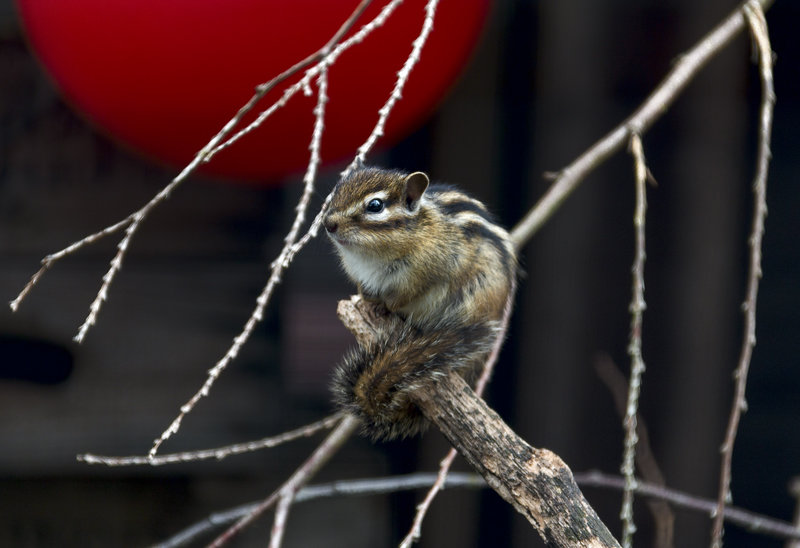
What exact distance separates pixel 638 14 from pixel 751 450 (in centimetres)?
103

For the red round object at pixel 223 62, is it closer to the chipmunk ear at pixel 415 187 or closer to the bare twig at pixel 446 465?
the chipmunk ear at pixel 415 187

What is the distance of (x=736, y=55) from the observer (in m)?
2.05

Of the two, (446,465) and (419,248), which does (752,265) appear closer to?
(446,465)

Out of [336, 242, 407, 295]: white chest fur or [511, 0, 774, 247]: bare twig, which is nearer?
[511, 0, 774, 247]: bare twig

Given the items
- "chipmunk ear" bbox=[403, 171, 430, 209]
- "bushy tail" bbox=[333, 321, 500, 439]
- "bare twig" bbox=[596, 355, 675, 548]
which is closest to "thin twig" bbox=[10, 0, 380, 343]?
"bushy tail" bbox=[333, 321, 500, 439]

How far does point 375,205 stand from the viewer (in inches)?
56.6

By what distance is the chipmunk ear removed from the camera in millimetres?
1395

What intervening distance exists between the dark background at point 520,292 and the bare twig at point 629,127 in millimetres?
651

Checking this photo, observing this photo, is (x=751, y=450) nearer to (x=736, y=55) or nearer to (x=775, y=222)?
(x=775, y=222)

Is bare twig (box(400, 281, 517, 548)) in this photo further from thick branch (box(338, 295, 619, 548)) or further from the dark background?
the dark background

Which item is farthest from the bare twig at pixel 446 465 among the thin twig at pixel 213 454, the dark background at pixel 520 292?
the dark background at pixel 520 292

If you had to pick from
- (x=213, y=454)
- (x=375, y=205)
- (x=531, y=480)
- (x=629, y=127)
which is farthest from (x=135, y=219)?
(x=629, y=127)

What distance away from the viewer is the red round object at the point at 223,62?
51.9 inches

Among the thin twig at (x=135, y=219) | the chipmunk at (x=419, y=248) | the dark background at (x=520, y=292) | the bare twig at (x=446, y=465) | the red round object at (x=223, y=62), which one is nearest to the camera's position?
the thin twig at (x=135, y=219)
